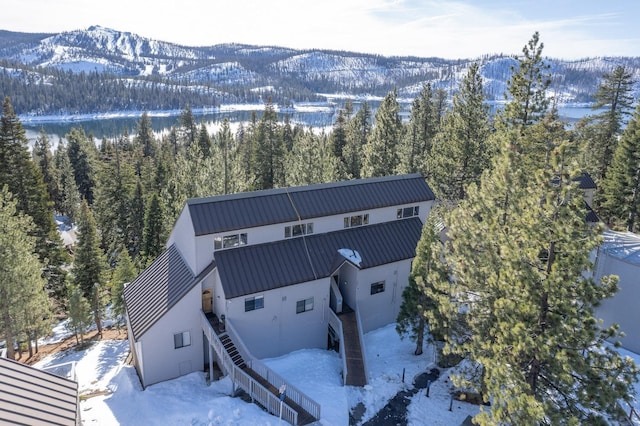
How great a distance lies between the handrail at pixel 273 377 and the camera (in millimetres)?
16141

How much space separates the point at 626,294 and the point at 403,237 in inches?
441

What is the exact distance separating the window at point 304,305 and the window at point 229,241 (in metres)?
4.15

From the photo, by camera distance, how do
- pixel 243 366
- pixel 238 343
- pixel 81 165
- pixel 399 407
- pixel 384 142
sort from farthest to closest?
pixel 81 165 → pixel 384 142 → pixel 238 343 → pixel 243 366 → pixel 399 407

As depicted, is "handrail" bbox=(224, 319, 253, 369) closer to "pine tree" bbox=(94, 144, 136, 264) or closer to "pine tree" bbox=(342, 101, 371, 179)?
"pine tree" bbox=(342, 101, 371, 179)

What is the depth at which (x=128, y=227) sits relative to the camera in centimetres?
4719

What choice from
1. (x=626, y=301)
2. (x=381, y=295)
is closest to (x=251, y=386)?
(x=381, y=295)

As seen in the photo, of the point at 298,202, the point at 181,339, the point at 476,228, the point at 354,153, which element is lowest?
the point at 181,339

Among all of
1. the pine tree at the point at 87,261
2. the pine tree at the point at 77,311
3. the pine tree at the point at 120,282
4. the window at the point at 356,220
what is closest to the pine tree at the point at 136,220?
the pine tree at the point at 87,261

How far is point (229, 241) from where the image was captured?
20.2 m

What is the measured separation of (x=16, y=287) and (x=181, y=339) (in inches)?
413

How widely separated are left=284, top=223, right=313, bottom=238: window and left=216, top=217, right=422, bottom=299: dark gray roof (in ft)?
0.96

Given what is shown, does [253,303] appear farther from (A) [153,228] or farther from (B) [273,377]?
(A) [153,228]

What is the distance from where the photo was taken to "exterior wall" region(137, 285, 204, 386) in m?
18.5

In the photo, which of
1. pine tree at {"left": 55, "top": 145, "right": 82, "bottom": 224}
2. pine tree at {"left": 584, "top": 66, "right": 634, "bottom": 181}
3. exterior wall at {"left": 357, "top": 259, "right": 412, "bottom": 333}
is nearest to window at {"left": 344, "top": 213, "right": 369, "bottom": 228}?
exterior wall at {"left": 357, "top": 259, "right": 412, "bottom": 333}
